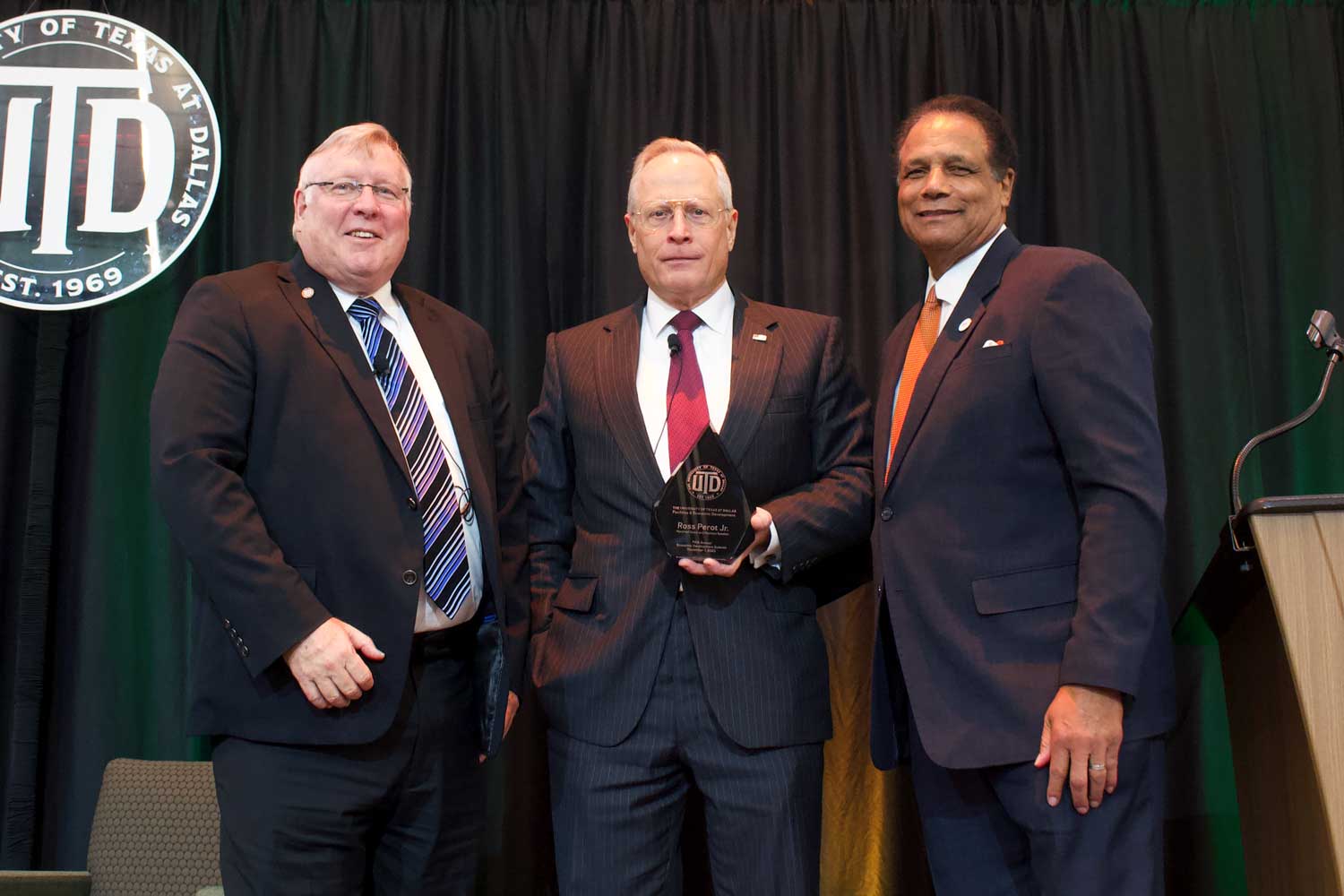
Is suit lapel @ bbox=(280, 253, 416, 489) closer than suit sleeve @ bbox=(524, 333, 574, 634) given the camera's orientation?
Yes

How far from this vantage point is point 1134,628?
1.89 m

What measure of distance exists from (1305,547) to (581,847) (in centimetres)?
135

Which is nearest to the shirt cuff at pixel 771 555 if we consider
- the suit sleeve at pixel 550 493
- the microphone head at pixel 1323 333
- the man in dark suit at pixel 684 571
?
the man in dark suit at pixel 684 571

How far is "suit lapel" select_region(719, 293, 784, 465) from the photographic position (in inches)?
91.7

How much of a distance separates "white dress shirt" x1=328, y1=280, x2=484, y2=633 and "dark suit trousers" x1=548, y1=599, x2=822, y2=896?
0.36 metres

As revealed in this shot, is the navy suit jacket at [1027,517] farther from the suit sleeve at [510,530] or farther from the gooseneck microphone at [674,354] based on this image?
the suit sleeve at [510,530]

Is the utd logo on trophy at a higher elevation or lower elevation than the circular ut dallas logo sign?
lower

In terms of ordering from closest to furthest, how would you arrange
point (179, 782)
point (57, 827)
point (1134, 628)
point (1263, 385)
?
point (1134, 628), point (179, 782), point (57, 827), point (1263, 385)

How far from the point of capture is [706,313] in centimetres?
248

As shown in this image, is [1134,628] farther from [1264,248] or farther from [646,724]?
[1264,248]

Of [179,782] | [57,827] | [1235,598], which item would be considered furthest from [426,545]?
[57,827]

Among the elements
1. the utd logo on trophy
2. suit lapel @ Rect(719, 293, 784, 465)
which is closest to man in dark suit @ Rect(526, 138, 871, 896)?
suit lapel @ Rect(719, 293, 784, 465)

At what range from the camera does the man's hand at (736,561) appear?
7.09 feet

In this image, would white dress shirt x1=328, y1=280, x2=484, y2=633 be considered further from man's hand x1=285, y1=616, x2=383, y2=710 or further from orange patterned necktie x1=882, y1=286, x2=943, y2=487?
orange patterned necktie x1=882, y1=286, x2=943, y2=487
